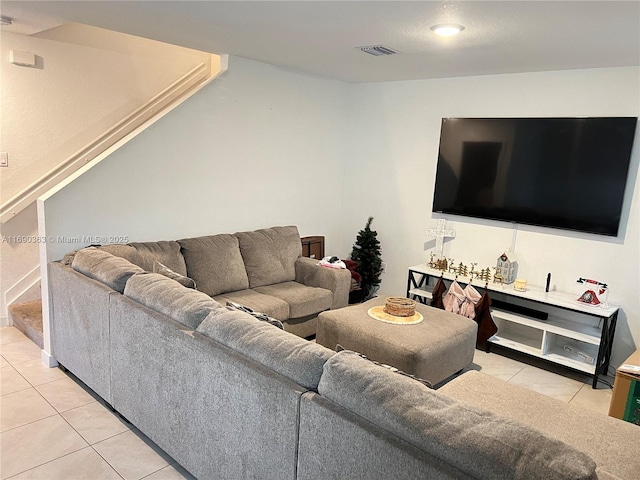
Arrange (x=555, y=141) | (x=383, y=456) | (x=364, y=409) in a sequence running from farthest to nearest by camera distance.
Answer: (x=555, y=141) < (x=364, y=409) < (x=383, y=456)

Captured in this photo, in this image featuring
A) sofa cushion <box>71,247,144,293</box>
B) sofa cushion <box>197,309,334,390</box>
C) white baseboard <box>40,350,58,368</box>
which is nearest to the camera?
sofa cushion <box>197,309,334,390</box>

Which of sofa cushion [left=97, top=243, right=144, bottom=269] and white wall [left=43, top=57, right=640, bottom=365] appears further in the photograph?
white wall [left=43, top=57, right=640, bottom=365]

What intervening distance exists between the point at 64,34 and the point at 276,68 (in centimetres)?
179

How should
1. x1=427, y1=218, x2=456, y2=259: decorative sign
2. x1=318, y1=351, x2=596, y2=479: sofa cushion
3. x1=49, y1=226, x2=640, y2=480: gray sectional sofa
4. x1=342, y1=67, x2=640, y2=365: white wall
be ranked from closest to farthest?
x1=318, y1=351, x2=596, y2=479: sofa cushion
x1=49, y1=226, x2=640, y2=480: gray sectional sofa
x1=342, y1=67, x2=640, y2=365: white wall
x1=427, y1=218, x2=456, y2=259: decorative sign

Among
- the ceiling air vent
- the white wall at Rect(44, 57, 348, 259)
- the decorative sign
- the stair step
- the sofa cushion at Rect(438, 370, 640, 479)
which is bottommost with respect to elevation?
the stair step

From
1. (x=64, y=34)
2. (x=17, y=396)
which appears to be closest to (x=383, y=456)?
(x=17, y=396)

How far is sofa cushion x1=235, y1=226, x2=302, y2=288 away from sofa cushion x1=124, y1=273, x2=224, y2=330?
5.15ft

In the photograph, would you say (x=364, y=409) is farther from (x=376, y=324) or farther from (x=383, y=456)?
(x=376, y=324)

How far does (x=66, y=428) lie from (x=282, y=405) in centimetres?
162

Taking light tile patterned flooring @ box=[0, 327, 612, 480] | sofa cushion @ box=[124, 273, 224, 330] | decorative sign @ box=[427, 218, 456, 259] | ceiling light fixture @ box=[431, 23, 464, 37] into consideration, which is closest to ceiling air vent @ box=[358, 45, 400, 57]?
ceiling light fixture @ box=[431, 23, 464, 37]

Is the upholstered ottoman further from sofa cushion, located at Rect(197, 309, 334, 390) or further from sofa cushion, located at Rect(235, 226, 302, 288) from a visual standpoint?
sofa cushion, located at Rect(197, 309, 334, 390)

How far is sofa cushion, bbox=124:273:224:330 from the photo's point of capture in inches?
87.3

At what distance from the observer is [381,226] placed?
205 inches

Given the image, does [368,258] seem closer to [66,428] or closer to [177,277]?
[177,277]
